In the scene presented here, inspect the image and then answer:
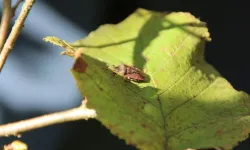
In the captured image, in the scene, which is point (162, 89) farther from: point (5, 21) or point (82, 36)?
point (82, 36)

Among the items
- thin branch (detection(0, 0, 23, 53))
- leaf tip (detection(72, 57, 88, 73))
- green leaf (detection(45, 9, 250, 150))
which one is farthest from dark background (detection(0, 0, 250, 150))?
leaf tip (detection(72, 57, 88, 73))

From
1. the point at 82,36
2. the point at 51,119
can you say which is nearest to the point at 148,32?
the point at 51,119

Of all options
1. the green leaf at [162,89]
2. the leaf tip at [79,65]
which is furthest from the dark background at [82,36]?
the leaf tip at [79,65]

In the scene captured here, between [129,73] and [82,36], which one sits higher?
[82,36]

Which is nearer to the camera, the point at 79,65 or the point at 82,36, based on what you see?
the point at 79,65

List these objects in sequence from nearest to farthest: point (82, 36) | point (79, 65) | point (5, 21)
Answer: point (79, 65), point (5, 21), point (82, 36)

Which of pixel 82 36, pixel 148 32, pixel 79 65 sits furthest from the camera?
pixel 82 36

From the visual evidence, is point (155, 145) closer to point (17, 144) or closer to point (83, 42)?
point (17, 144)

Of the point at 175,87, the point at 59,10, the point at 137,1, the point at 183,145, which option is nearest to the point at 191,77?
the point at 175,87

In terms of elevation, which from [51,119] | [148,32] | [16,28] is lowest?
[51,119]
